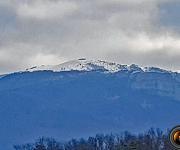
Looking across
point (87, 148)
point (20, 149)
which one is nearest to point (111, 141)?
point (87, 148)

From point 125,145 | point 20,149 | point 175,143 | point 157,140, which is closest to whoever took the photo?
point 175,143

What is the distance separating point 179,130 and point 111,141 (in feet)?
293

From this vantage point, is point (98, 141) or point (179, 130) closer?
point (179, 130)

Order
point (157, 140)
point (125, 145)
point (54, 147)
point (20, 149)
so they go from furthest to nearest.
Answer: point (20, 149) → point (54, 147) → point (157, 140) → point (125, 145)

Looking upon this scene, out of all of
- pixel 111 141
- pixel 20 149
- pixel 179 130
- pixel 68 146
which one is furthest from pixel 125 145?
pixel 179 130

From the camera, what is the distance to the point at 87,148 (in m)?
104

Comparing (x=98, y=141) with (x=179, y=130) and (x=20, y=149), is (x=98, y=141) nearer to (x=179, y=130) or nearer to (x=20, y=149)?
(x=20, y=149)

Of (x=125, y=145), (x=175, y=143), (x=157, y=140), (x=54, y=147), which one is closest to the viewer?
(x=175, y=143)

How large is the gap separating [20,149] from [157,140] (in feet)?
168

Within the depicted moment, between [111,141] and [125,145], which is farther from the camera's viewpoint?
[111,141]

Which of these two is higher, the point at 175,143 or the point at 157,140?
the point at 157,140

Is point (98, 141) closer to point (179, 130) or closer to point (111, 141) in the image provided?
point (111, 141)

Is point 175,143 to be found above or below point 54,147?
below

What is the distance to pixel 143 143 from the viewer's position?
94.4m
